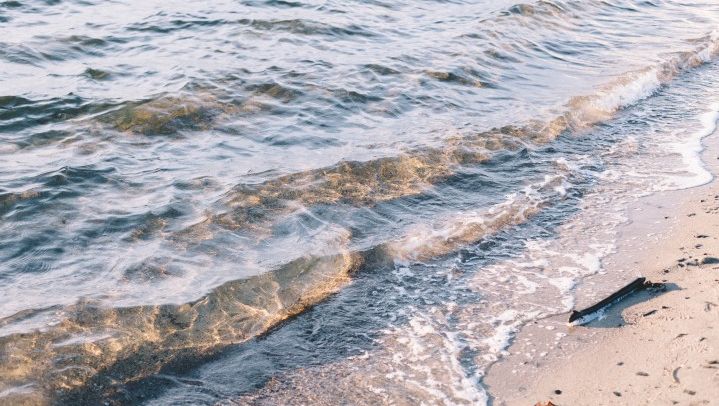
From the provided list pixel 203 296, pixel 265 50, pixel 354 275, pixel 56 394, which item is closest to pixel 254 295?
pixel 203 296

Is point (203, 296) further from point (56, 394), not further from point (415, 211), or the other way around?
point (415, 211)

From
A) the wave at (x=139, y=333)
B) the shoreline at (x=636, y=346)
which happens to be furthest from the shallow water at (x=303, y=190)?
the shoreline at (x=636, y=346)

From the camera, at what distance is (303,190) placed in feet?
21.6

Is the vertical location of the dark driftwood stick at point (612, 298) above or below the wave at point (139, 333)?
above

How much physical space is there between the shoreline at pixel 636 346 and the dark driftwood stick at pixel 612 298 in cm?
4

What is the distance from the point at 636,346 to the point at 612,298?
0.60m

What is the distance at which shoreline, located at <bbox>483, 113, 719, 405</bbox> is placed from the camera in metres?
3.97

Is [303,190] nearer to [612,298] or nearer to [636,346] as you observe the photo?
[612,298]

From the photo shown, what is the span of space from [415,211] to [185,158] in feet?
7.49

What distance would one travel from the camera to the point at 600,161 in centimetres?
762

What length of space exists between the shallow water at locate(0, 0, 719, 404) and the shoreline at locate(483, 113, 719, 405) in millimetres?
165

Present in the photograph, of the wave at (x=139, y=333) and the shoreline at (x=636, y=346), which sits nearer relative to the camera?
the shoreline at (x=636, y=346)

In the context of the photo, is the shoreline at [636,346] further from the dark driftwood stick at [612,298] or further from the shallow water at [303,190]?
the shallow water at [303,190]

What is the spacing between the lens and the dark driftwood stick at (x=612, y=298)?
4.75 m
